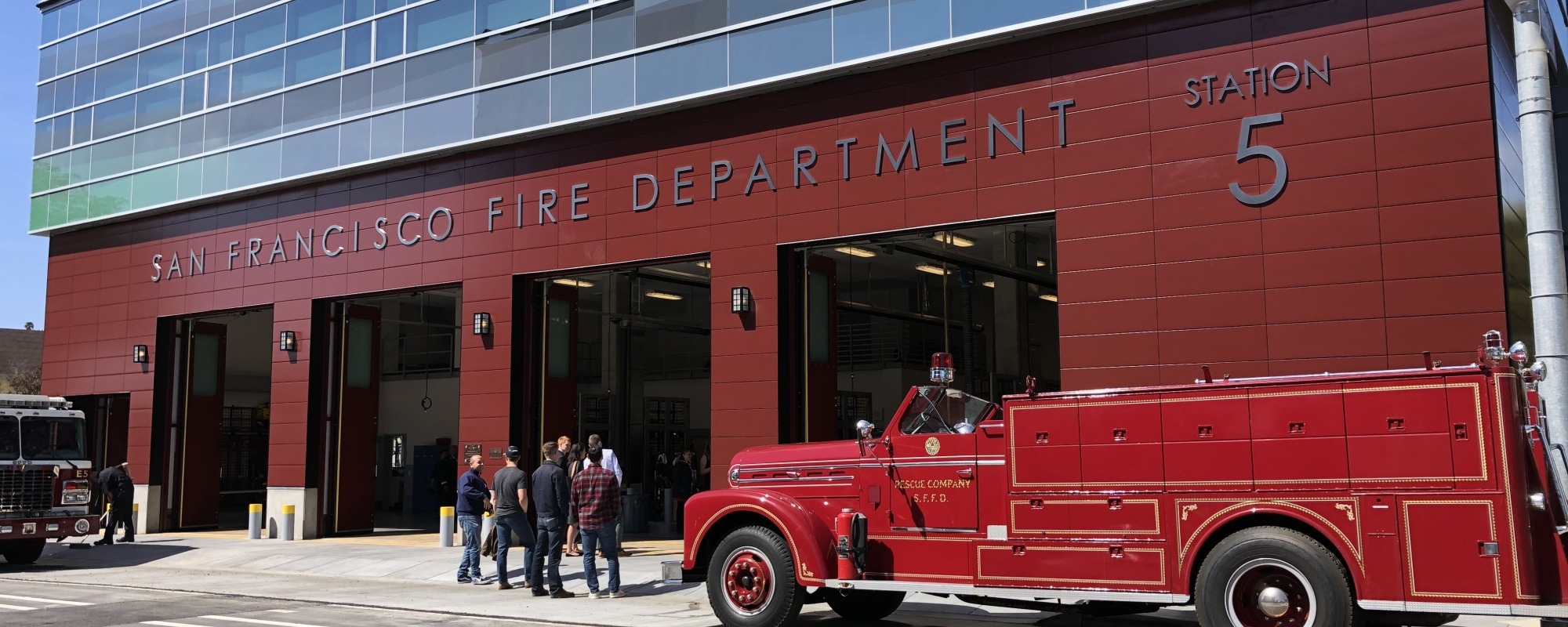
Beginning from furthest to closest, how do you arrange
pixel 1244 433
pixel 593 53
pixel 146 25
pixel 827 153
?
pixel 146 25 → pixel 593 53 → pixel 827 153 → pixel 1244 433

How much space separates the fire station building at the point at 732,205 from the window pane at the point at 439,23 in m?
0.09

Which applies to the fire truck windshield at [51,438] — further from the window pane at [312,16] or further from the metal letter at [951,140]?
the metal letter at [951,140]

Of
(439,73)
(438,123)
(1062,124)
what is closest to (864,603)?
(1062,124)

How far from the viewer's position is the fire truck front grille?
19672mm

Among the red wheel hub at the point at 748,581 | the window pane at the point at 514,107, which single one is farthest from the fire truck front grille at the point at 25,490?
the red wheel hub at the point at 748,581

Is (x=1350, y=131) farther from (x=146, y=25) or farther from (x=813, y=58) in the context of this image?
(x=146, y=25)

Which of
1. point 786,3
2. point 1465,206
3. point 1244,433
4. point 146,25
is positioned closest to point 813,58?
point 786,3

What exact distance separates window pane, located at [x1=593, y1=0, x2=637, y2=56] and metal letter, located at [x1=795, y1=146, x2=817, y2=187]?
12.0ft

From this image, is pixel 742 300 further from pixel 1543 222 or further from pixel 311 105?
pixel 1543 222

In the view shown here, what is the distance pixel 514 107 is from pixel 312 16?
6.06 meters

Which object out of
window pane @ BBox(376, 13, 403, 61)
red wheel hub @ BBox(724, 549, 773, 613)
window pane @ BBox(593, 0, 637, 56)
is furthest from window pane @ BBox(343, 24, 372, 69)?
red wheel hub @ BBox(724, 549, 773, 613)

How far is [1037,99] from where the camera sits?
16.7 meters

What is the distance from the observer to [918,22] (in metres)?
17.5

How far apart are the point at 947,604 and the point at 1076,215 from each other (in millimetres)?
5517
